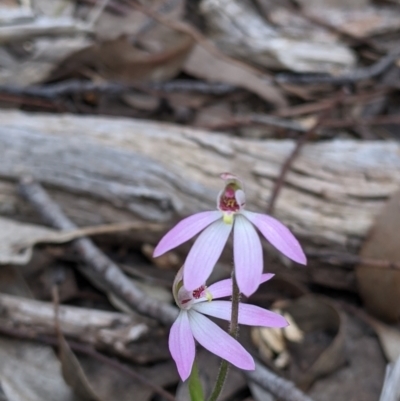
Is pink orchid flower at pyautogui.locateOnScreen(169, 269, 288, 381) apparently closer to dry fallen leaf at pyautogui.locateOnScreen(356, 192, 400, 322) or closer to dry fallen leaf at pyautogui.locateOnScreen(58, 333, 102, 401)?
dry fallen leaf at pyautogui.locateOnScreen(58, 333, 102, 401)

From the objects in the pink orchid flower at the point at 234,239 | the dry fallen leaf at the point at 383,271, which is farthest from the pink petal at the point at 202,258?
the dry fallen leaf at the point at 383,271

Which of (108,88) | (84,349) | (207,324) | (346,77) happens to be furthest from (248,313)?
(346,77)

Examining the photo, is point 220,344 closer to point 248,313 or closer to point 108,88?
point 248,313

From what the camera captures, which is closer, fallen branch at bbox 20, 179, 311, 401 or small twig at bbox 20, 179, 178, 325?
fallen branch at bbox 20, 179, 311, 401

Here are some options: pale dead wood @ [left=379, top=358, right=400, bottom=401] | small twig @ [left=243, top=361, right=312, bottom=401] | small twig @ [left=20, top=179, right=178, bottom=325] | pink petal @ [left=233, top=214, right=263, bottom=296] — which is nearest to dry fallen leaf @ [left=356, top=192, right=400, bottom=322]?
pale dead wood @ [left=379, top=358, right=400, bottom=401]

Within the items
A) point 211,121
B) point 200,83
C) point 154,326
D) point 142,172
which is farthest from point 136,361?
point 200,83

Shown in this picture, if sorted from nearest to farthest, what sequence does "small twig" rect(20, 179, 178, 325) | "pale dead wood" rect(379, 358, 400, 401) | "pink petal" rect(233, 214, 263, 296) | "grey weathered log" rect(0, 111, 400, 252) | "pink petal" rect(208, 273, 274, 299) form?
"pink petal" rect(233, 214, 263, 296) → "pink petal" rect(208, 273, 274, 299) → "pale dead wood" rect(379, 358, 400, 401) → "small twig" rect(20, 179, 178, 325) → "grey weathered log" rect(0, 111, 400, 252)

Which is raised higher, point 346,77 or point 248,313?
point 248,313
